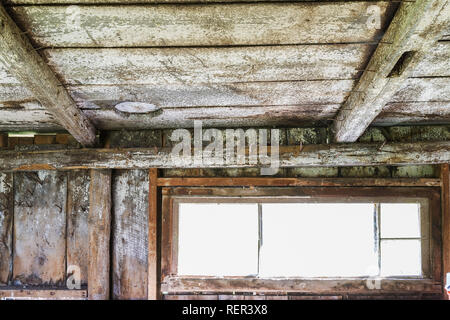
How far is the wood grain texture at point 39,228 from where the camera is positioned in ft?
7.84

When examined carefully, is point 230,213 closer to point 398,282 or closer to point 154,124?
point 154,124

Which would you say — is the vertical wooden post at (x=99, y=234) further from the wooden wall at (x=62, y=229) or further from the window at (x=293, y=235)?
the window at (x=293, y=235)

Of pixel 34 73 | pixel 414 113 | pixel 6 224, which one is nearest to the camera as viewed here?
pixel 34 73

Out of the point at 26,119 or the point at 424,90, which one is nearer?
the point at 424,90

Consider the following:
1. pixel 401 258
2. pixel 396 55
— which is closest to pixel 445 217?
pixel 401 258

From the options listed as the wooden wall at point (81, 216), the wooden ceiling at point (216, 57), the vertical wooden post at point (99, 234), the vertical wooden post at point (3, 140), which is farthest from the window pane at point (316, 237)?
the vertical wooden post at point (3, 140)

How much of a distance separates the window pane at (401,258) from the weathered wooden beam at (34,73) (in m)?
2.22

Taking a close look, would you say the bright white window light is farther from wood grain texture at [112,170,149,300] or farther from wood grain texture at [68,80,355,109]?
wood grain texture at [112,170,149,300]

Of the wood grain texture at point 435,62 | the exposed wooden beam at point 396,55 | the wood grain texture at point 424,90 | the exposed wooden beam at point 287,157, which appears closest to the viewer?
the exposed wooden beam at point 396,55

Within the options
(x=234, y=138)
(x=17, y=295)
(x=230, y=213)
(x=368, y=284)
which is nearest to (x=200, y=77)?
(x=234, y=138)

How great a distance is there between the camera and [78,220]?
2.40 m

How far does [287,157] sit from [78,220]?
5.01ft

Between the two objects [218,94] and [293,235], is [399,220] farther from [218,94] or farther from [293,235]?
[218,94]

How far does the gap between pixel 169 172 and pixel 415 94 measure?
5.25 ft
